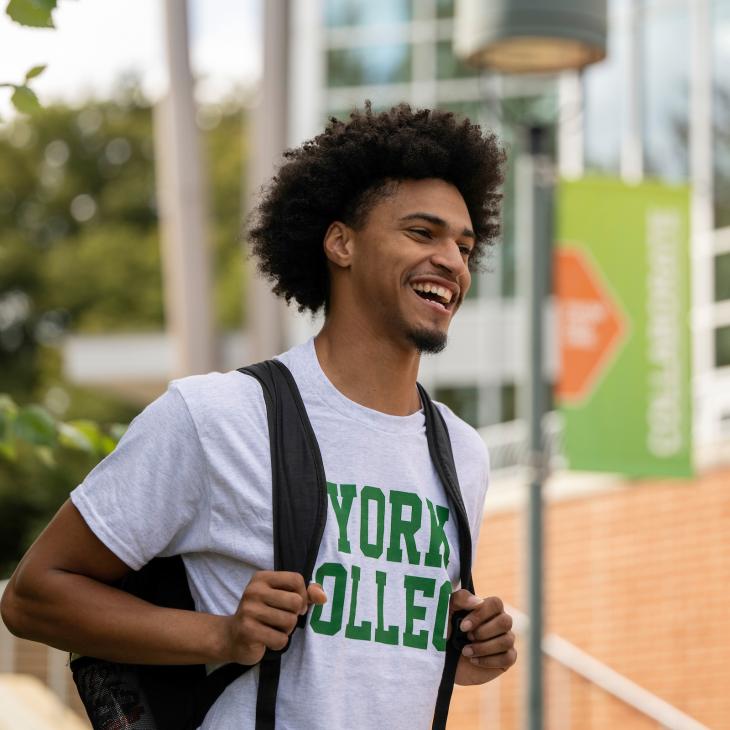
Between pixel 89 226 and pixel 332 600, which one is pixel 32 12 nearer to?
pixel 332 600

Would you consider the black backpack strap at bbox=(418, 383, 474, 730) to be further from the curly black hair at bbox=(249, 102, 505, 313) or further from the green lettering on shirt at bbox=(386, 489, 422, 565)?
the curly black hair at bbox=(249, 102, 505, 313)

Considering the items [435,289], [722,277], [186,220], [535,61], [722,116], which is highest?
[722,116]

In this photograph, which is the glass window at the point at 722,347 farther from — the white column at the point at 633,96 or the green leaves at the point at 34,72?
the green leaves at the point at 34,72

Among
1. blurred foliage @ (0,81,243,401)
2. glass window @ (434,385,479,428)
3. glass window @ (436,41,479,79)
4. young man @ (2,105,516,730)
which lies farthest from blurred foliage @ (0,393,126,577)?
young man @ (2,105,516,730)

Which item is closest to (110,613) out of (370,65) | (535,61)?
(535,61)

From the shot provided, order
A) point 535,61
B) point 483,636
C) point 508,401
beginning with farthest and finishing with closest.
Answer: point 508,401 < point 535,61 < point 483,636

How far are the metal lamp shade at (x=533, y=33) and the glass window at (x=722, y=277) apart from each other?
791cm

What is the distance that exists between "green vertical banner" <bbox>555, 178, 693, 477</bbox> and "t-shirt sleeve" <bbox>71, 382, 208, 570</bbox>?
6493 mm

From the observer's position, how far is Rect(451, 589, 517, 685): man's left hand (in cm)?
286

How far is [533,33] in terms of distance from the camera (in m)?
7.39

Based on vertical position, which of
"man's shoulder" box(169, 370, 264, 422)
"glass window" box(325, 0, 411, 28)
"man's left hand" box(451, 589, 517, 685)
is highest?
"glass window" box(325, 0, 411, 28)

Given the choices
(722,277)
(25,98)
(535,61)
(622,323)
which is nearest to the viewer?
(25,98)

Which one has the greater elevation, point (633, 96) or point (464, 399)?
point (633, 96)

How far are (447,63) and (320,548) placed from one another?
641 inches
